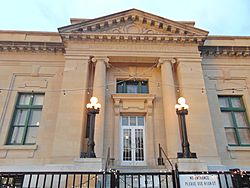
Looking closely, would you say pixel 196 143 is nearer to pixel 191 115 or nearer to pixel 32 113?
pixel 191 115

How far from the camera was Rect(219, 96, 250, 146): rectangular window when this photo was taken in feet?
43.6

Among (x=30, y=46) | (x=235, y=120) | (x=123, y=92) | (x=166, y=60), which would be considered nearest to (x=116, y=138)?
(x=123, y=92)

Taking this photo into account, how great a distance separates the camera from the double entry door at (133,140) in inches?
488

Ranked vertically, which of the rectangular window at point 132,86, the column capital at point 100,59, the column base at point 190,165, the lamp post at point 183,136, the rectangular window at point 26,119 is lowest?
the column base at point 190,165

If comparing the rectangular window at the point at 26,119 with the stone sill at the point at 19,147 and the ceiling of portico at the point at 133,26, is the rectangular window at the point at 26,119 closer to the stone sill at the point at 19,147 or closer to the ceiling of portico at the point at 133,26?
the stone sill at the point at 19,147

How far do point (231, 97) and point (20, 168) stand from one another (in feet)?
43.4

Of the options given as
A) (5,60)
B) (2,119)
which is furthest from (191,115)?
(5,60)

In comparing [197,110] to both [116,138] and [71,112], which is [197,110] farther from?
[71,112]

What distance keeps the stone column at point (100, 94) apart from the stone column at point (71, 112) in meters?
0.64

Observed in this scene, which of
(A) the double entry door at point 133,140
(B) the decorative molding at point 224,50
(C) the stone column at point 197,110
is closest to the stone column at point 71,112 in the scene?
(A) the double entry door at point 133,140

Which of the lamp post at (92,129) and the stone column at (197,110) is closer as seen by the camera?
the lamp post at (92,129)

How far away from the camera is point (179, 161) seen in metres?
9.01

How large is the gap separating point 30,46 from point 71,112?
6058 millimetres

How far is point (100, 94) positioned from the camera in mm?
12664
